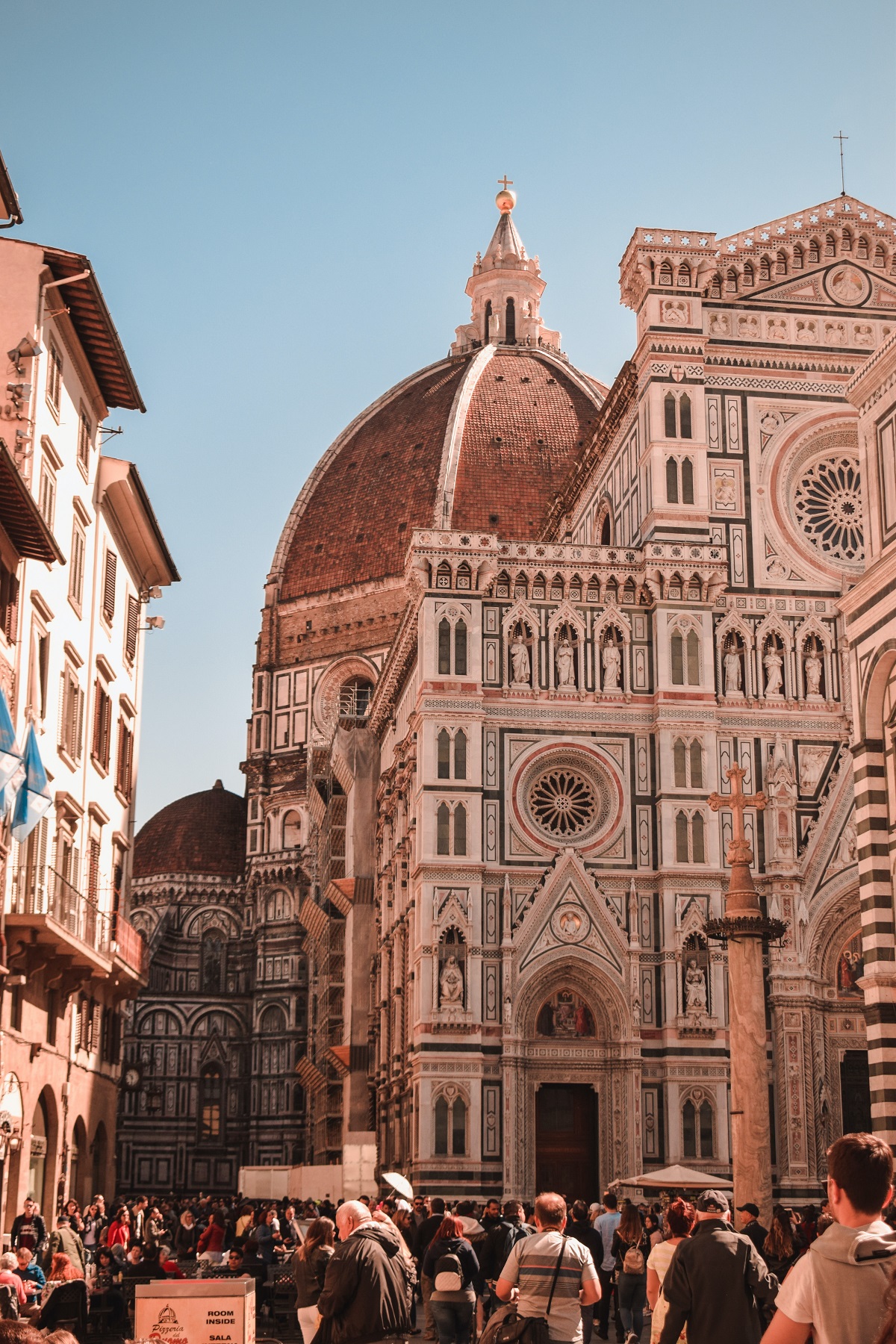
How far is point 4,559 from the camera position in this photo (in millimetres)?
24141

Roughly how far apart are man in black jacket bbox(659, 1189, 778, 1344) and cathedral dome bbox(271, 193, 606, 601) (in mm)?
63857

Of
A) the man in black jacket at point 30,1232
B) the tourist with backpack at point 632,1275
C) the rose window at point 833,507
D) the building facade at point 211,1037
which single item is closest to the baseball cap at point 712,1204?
the tourist with backpack at point 632,1275

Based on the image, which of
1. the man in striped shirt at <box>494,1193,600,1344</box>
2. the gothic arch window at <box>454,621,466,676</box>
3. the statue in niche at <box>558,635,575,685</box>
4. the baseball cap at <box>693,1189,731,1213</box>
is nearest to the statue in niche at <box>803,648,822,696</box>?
the statue in niche at <box>558,635,575,685</box>

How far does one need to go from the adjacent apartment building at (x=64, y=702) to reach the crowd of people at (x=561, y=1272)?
5909 mm

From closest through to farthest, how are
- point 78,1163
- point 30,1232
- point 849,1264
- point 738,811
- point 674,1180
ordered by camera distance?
point 849,1264, point 30,1232, point 674,1180, point 738,811, point 78,1163

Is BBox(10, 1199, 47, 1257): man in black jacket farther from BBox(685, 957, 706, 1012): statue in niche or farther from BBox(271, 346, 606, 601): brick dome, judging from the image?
BBox(271, 346, 606, 601): brick dome

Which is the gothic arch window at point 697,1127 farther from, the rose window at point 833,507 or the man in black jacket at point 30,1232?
the man in black jacket at point 30,1232

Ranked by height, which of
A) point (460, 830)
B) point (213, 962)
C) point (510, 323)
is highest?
point (510, 323)

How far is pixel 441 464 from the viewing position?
7531 centimetres

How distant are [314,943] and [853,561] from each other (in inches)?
1204

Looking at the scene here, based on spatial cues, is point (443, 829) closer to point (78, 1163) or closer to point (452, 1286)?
point (78, 1163)

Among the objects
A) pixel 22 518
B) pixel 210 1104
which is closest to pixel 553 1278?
pixel 22 518

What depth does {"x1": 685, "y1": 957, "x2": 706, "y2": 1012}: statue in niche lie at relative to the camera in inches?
1467

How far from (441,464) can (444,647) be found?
3768 centimetres
